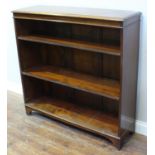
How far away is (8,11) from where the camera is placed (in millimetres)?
2729

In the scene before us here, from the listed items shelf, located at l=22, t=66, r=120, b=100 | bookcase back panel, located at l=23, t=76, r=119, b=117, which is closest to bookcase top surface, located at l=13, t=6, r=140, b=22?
shelf, located at l=22, t=66, r=120, b=100

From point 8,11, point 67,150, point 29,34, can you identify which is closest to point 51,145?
point 67,150

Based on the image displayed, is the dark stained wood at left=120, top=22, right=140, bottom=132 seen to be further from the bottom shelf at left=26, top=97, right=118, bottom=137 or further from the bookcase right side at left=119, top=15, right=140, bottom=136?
the bottom shelf at left=26, top=97, right=118, bottom=137

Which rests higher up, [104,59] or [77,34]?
[77,34]

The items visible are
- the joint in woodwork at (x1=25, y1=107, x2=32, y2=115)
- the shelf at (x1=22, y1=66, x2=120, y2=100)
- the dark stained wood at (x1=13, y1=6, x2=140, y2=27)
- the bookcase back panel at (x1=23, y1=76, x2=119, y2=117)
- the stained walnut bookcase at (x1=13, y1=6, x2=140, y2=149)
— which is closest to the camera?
the dark stained wood at (x1=13, y1=6, x2=140, y2=27)

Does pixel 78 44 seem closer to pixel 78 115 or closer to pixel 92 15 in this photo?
pixel 92 15

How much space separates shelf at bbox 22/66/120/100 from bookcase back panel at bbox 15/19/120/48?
339mm

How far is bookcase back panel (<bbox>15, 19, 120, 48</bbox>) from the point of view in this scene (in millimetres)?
1985

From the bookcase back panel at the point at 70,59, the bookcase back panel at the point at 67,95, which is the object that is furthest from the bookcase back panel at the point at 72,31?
the bookcase back panel at the point at 67,95

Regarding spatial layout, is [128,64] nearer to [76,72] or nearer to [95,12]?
[95,12]

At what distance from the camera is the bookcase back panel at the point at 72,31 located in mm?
1985

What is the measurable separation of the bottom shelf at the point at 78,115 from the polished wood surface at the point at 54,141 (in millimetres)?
110

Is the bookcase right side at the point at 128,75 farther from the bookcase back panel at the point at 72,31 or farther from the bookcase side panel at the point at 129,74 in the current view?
the bookcase back panel at the point at 72,31

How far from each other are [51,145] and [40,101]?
2.02 feet
